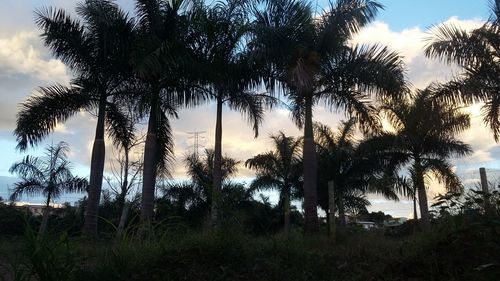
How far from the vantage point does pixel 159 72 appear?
15023 millimetres

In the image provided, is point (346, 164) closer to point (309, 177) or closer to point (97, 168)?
point (309, 177)

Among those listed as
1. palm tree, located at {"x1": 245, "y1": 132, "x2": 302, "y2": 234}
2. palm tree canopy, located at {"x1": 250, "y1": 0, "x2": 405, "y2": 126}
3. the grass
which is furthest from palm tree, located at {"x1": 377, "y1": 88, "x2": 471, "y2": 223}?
the grass

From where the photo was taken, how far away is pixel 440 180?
2538 cm

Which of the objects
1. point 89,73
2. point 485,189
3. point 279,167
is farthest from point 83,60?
point 279,167

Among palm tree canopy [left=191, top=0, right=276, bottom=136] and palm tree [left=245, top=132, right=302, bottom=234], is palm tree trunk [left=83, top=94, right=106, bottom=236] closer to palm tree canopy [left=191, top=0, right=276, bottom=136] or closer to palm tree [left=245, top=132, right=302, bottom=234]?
palm tree canopy [left=191, top=0, right=276, bottom=136]

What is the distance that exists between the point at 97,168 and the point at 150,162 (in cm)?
256

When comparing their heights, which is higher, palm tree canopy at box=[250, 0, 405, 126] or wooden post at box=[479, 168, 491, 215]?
palm tree canopy at box=[250, 0, 405, 126]

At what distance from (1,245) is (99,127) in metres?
9.17

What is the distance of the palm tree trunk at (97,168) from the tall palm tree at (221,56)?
414cm

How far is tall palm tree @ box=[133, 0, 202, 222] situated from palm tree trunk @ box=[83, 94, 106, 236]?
2033 mm

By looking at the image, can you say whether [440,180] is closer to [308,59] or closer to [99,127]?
[308,59]

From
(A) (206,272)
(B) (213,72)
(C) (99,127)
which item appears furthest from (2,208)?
(A) (206,272)

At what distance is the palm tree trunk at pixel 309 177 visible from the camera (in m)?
17.5

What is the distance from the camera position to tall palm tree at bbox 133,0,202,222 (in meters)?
15.1
